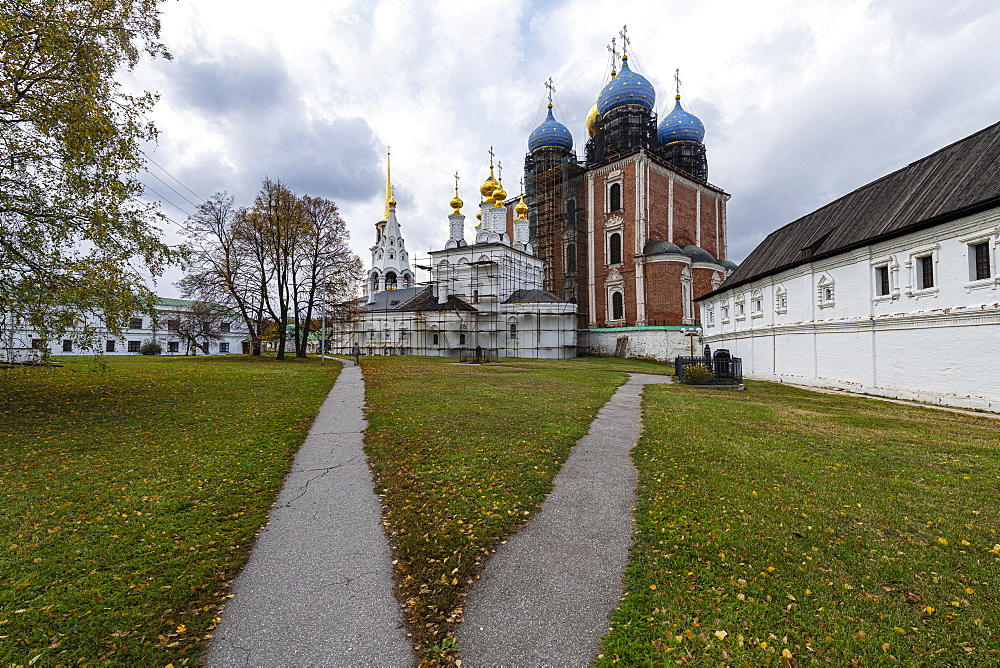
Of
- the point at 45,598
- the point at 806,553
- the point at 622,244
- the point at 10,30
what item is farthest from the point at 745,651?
the point at 622,244

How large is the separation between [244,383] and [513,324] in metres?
28.4

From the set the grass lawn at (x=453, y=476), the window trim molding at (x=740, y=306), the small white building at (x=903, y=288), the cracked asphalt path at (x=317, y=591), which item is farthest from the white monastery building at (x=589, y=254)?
the cracked asphalt path at (x=317, y=591)

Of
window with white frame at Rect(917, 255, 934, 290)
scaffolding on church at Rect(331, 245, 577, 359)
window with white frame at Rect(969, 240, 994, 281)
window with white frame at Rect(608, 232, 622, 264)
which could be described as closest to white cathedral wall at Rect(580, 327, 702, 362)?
scaffolding on church at Rect(331, 245, 577, 359)

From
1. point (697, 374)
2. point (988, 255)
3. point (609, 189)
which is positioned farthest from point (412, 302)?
point (988, 255)

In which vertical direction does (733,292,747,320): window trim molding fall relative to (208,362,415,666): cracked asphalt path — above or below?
above

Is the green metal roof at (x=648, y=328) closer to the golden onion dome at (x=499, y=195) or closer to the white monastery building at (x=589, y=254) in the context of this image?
the white monastery building at (x=589, y=254)

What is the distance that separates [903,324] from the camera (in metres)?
15.0

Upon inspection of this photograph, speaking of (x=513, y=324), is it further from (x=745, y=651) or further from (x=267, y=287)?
(x=745, y=651)

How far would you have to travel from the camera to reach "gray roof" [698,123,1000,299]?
1342 centimetres

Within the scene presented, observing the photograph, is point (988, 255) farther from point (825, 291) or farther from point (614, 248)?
point (614, 248)

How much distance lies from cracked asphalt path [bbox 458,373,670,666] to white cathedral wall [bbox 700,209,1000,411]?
528 inches

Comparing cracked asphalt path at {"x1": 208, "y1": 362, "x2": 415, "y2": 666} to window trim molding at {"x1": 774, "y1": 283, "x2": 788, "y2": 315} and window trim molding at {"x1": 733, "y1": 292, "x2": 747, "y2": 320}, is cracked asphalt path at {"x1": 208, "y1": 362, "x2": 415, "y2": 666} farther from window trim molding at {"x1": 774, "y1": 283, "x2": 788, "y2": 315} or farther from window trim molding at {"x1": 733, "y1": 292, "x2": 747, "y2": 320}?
window trim molding at {"x1": 733, "y1": 292, "x2": 747, "y2": 320}

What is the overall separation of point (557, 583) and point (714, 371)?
18.3 meters

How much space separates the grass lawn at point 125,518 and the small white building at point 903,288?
18.1 metres
